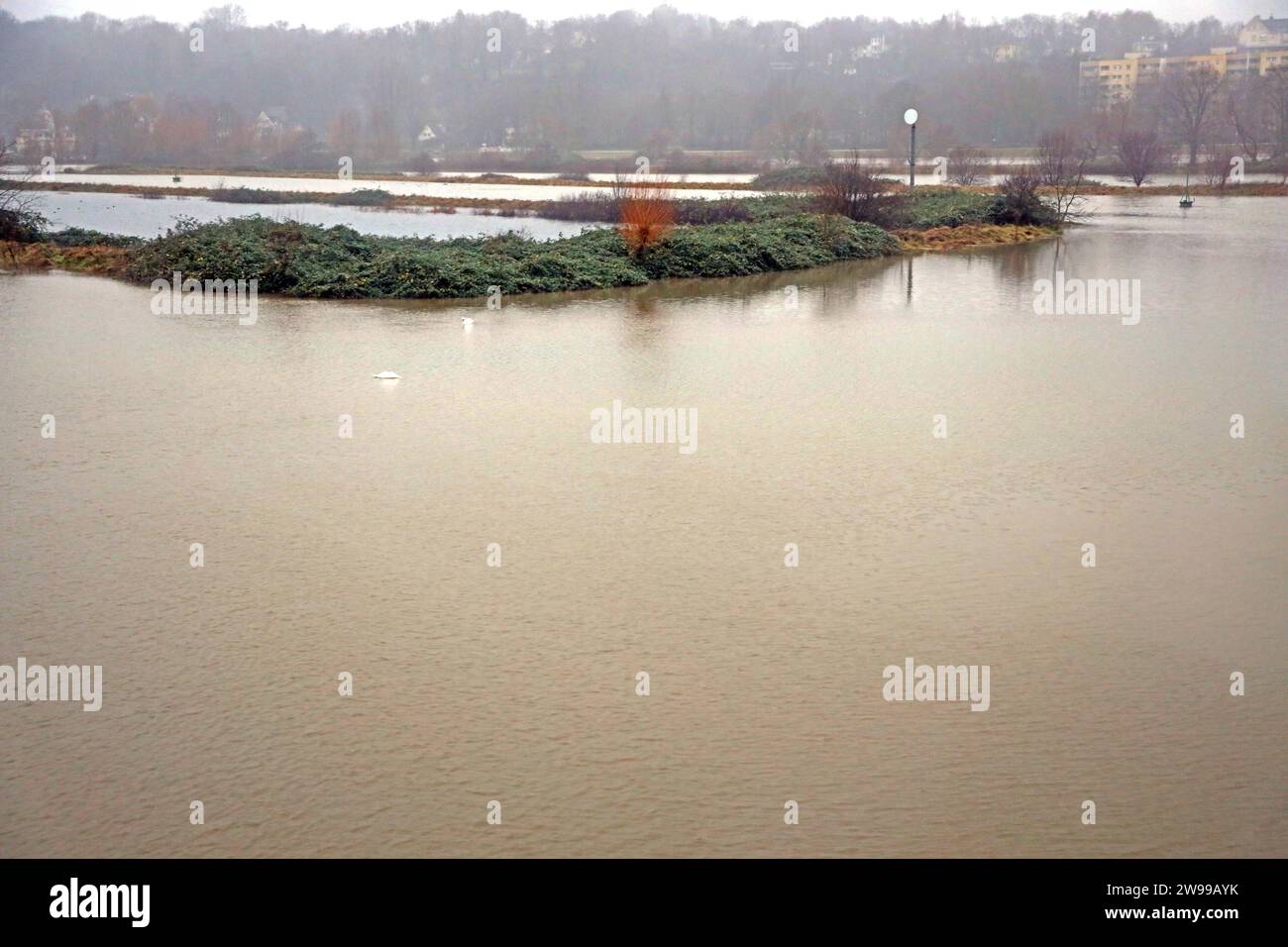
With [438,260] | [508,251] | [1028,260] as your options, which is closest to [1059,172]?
[1028,260]

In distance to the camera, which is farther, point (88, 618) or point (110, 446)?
point (110, 446)

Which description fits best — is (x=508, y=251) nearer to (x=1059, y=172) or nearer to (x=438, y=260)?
(x=438, y=260)

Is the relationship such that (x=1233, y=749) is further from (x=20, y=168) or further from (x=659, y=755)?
(x=20, y=168)

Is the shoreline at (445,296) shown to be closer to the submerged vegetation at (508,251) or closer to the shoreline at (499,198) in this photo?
the submerged vegetation at (508,251)

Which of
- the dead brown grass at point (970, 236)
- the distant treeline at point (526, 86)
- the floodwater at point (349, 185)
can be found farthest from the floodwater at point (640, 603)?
the distant treeline at point (526, 86)

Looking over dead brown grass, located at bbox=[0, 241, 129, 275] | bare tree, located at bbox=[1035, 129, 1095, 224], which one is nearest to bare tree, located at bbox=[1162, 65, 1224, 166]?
bare tree, located at bbox=[1035, 129, 1095, 224]

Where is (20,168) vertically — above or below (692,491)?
above

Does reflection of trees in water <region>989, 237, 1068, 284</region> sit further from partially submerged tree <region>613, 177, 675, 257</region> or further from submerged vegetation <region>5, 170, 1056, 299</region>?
partially submerged tree <region>613, 177, 675, 257</region>
